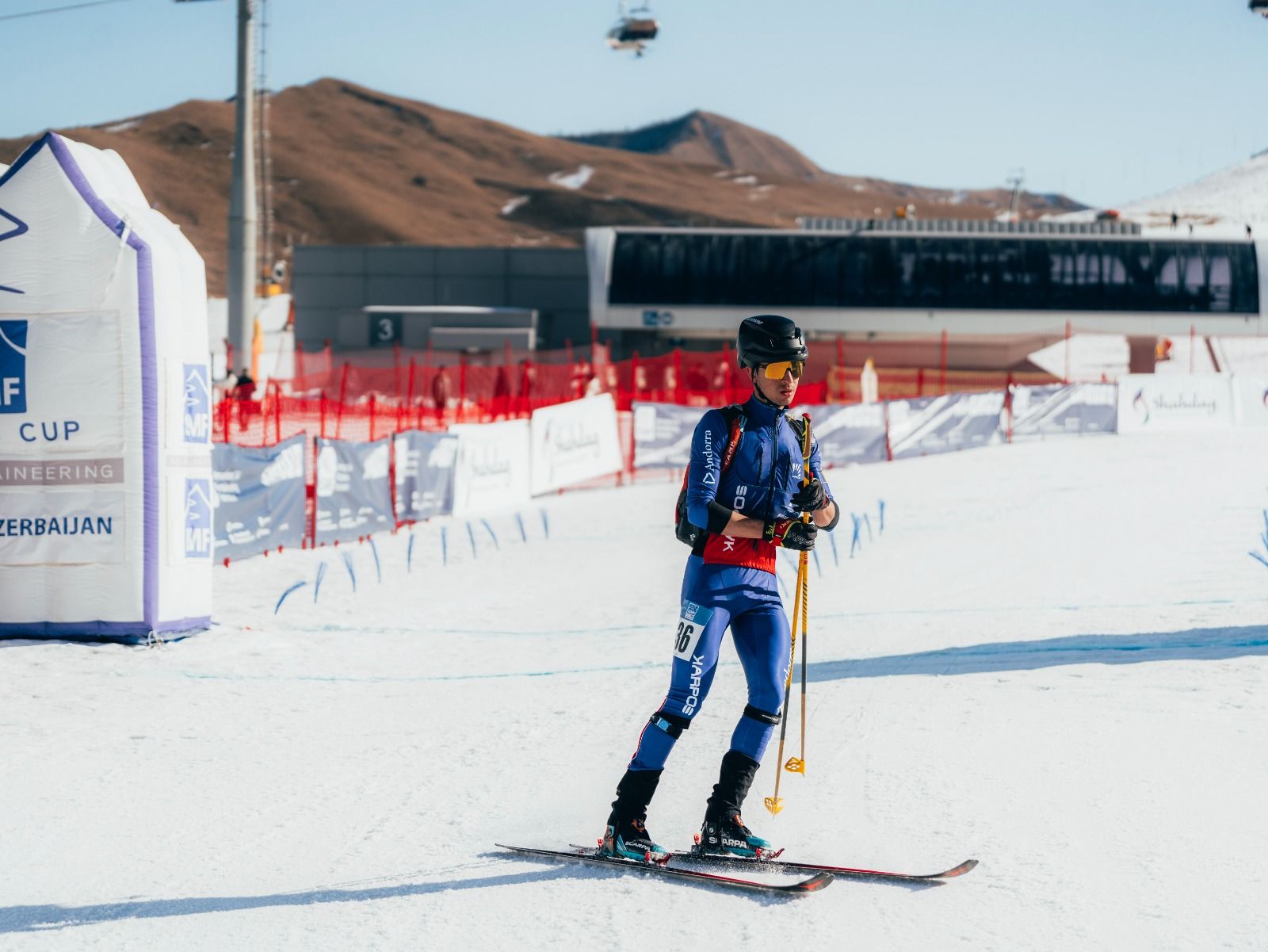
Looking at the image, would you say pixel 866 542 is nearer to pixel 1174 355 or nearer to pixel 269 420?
pixel 269 420

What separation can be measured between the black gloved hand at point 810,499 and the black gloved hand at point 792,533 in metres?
0.06

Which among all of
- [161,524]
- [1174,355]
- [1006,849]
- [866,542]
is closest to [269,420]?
[866,542]

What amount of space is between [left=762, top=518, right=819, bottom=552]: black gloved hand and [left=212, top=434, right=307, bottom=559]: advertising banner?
420 inches

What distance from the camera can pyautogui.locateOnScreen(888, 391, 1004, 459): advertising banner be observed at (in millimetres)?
28453

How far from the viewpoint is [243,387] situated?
24.3 metres

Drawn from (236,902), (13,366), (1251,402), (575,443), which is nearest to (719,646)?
(236,902)

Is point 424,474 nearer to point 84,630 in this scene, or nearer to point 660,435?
point 660,435

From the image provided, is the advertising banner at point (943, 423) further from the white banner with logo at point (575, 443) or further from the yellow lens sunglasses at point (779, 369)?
the yellow lens sunglasses at point (779, 369)

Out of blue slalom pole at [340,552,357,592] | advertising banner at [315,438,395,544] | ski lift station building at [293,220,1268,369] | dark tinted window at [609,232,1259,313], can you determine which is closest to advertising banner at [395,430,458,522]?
advertising banner at [315,438,395,544]

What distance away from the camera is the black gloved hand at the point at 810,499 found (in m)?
5.26

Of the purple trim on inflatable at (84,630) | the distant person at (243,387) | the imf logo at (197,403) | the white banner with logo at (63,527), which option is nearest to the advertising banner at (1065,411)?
the distant person at (243,387)

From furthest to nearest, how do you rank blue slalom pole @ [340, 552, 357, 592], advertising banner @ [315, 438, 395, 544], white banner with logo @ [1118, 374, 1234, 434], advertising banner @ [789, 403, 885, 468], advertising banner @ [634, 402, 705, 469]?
white banner with logo @ [1118, 374, 1234, 434] → advertising banner @ [789, 403, 885, 468] → advertising banner @ [634, 402, 705, 469] → advertising banner @ [315, 438, 395, 544] → blue slalom pole @ [340, 552, 357, 592]

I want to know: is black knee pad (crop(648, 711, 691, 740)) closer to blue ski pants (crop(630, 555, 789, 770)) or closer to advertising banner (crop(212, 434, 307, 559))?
blue ski pants (crop(630, 555, 789, 770))

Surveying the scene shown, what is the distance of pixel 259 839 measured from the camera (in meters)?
5.89
